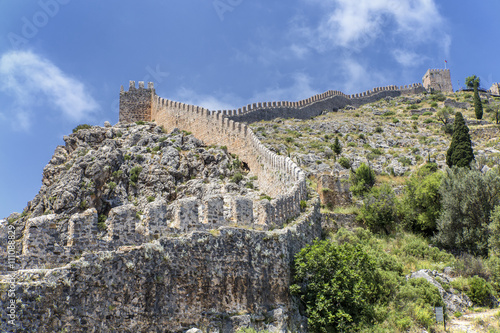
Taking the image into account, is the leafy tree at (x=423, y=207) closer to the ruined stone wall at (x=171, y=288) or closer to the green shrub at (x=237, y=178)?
the green shrub at (x=237, y=178)

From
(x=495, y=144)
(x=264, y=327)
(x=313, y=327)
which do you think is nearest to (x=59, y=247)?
(x=264, y=327)

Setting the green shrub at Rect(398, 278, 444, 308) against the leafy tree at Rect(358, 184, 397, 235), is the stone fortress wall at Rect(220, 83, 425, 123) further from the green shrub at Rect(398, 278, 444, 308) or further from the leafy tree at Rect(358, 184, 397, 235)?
the green shrub at Rect(398, 278, 444, 308)

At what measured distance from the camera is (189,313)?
12.1m

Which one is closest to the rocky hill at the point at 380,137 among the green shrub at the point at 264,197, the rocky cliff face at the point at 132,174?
the rocky cliff face at the point at 132,174

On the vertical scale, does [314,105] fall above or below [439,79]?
below

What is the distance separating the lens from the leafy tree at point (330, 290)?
48.8ft

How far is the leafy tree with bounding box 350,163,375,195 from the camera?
96.4 ft

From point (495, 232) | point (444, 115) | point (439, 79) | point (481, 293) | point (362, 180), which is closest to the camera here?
point (481, 293)

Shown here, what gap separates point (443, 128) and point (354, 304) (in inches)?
1517

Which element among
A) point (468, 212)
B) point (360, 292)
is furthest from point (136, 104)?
point (360, 292)

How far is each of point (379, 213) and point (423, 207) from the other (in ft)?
7.10

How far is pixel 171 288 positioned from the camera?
11.8 m

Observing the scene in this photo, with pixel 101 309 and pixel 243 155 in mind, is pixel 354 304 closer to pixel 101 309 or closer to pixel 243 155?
pixel 101 309

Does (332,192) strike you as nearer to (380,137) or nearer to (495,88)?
(380,137)
